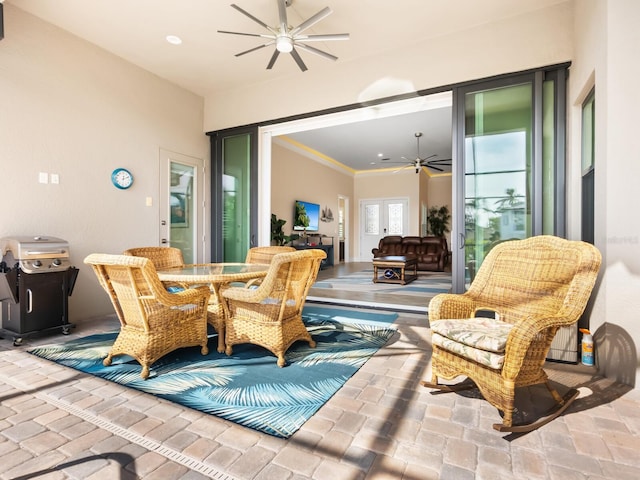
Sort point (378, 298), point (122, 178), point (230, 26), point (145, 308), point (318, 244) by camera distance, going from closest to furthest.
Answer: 1. point (145, 308)
2. point (230, 26)
3. point (122, 178)
4. point (378, 298)
5. point (318, 244)

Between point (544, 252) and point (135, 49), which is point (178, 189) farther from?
point (544, 252)

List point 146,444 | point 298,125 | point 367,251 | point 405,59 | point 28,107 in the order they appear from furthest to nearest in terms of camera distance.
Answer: point 367,251 → point 298,125 → point 405,59 → point 28,107 → point 146,444

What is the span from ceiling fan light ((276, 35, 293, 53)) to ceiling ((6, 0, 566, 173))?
1.40 feet

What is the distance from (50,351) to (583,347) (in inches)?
167

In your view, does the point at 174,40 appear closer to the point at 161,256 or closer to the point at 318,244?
the point at 161,256

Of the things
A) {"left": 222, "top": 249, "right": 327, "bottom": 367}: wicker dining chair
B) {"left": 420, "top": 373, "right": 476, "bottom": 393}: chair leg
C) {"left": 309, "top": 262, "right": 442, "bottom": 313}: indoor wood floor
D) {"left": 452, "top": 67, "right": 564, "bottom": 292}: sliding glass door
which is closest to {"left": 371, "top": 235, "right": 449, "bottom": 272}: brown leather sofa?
{"left": 309, "top": 262, "right": 442, "bottom": 313}: indoor wood floor

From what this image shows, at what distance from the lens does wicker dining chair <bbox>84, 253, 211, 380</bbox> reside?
217 cm

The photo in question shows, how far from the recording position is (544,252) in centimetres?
220

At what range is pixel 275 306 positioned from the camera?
99.7 inches

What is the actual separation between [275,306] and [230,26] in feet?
9.72

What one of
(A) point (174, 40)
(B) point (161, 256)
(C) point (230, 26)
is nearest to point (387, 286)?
(B) point (161, 256)

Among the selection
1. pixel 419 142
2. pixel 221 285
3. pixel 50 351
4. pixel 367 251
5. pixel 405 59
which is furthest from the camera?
pixel 367 251

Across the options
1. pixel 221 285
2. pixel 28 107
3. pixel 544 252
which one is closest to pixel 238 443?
pixel 221 285

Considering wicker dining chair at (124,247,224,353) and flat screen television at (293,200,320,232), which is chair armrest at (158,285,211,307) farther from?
flat screen television at (293,200,320,232)
